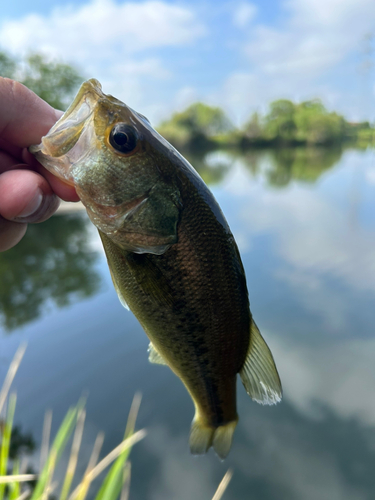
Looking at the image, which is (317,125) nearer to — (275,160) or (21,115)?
(275,160)

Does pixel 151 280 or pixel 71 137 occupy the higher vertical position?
pixel 71 137

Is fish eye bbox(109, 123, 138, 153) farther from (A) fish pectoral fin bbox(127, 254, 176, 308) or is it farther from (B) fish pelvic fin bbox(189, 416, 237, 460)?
(B) fish pelvic fin bbox(189, 416, 237, 460)

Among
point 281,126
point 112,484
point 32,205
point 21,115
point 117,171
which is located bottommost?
point 112,484

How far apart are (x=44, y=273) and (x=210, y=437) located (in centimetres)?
1275

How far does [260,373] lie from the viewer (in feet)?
5.26

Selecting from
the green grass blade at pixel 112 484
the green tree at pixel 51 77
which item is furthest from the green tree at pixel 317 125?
the green grass blade at pixel 112 484

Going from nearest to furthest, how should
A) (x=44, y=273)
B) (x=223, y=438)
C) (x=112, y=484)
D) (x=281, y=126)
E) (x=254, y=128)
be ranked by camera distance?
(x=223, y=438) → (x=112, y=484) → (x=44, y=273) → (x=254, y=128) → (x=281, y=126)

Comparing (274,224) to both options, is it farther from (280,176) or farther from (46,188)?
(280,176)

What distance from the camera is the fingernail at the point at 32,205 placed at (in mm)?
1537

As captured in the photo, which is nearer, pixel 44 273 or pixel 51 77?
pixel 44 273

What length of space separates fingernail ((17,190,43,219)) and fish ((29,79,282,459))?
0.60 feet

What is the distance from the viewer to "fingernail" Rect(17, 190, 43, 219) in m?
1.54

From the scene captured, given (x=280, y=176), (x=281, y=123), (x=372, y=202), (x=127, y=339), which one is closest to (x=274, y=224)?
(x=372, y=202)

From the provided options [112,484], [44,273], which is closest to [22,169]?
[112,484]
